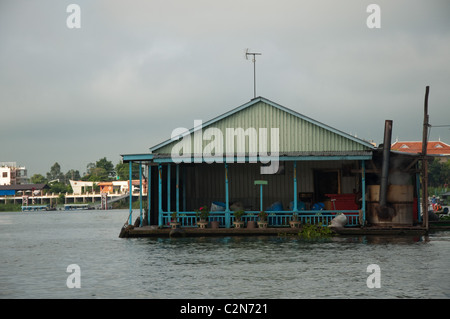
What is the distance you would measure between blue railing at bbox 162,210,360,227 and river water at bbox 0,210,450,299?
1196 millimetres

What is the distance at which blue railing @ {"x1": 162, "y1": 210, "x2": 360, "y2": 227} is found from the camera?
2680 centimetres

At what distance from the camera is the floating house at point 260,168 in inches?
1053

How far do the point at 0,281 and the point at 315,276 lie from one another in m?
8.97

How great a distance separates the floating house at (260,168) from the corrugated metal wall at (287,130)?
0.14 ft

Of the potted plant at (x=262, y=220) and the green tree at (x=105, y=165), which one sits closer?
the potted plant at (x=262, y=220)

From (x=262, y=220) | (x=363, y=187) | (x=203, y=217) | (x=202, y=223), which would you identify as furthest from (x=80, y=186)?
(x=363, y=187)

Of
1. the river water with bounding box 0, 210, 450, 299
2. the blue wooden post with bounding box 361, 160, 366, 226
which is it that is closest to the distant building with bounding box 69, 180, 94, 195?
the river water with bounding box 0, 210, 450, 299

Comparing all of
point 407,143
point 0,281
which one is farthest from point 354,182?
point 407,143

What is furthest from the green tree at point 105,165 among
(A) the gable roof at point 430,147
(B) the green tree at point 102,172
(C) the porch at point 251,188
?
(C) the porch at point 251,188

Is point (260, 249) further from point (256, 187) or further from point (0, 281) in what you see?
point (0, 281)

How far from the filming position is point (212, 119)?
28.2 meters

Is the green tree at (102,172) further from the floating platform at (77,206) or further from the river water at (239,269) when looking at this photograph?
the river water at (239,269)

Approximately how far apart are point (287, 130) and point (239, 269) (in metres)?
12.0

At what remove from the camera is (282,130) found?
2850 cm
